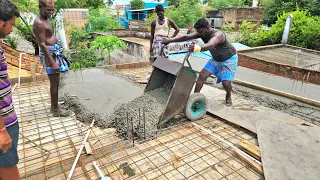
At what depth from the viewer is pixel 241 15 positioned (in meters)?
19.2

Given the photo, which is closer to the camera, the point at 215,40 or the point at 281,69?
the point at 215,40

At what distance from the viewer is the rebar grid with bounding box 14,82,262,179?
210 cm

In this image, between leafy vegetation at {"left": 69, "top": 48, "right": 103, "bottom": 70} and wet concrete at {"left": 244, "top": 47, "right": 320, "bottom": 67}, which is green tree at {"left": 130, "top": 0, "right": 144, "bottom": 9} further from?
wet concrete at {"left": 244, "top": 47, "right": 320, "bottom": 67}

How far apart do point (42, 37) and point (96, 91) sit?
60.2 inches

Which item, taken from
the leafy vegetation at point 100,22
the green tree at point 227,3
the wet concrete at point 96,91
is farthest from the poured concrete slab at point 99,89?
the green tree at point 227,3

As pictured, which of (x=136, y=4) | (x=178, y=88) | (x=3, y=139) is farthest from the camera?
A: (x=136, y=4)

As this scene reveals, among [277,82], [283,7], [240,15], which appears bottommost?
[277,82]

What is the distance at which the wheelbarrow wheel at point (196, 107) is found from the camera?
2936mm

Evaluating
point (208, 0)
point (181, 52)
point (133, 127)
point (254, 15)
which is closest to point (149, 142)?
point (133, 127)

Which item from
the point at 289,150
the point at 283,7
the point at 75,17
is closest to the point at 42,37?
the point at 289,150

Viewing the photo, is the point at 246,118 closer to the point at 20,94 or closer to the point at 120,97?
the point at 120,97

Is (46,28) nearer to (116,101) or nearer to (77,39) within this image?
(116,101)

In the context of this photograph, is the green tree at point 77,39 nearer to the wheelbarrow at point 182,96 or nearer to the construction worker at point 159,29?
the construction worker at point 159,29

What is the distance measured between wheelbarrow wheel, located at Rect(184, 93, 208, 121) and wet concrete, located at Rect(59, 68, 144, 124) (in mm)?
1154
